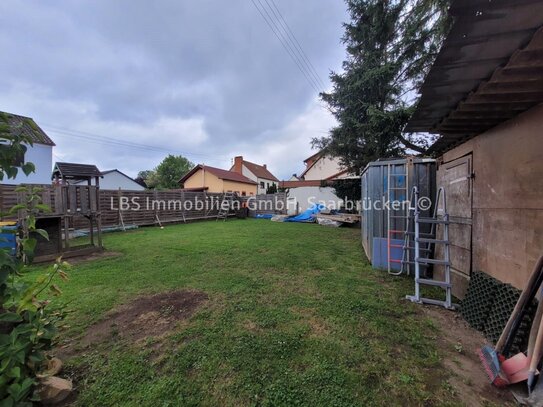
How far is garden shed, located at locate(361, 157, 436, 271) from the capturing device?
4.70 metres

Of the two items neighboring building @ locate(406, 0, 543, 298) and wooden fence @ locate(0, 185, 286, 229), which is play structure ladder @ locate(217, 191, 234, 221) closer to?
wooden fence @ locate(0, 185, 286, 229)

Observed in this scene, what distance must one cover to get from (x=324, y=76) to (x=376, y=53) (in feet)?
8.04

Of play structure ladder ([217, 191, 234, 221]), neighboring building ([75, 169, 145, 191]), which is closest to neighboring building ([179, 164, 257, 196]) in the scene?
neighboring building ([75, 169, 145, 191])

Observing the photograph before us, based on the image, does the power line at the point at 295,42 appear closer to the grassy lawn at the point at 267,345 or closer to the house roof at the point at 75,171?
the house roof at the point at 75,171

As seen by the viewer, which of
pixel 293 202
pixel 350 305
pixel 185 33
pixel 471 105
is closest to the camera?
pixel 471 105

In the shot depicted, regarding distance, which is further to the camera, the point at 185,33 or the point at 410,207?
the point at 185,33

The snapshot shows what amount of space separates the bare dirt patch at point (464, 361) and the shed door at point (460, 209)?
985mm

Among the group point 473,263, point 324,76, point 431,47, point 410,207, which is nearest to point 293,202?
point 324,76

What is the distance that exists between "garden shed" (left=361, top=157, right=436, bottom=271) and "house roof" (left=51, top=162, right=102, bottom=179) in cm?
799

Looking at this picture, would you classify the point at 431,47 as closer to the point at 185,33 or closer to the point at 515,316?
the point at 185,33

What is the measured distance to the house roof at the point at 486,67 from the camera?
1.33 m

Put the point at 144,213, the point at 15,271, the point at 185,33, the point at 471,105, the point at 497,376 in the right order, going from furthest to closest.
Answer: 1. the point at 144,213
2. the point at 185,33
3. the point at 471,105
4. the point at 497,376
5. the point at 15,271

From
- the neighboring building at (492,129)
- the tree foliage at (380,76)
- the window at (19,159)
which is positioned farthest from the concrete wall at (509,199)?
the tree foliage at (380,76)

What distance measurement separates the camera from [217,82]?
34.4ft
